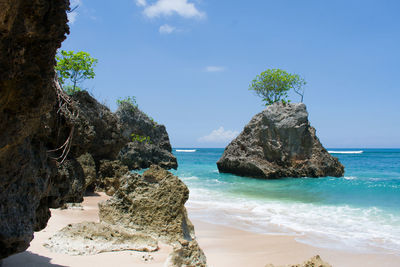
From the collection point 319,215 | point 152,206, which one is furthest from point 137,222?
point 319,215

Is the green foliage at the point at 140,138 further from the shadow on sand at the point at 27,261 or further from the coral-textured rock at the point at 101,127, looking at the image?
the shadow on sand at the point at 27,261

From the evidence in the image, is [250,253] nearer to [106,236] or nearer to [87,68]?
[106,236]

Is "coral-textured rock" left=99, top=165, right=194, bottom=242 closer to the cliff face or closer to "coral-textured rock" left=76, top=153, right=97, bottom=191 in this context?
the cliff face

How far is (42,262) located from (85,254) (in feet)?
1.94

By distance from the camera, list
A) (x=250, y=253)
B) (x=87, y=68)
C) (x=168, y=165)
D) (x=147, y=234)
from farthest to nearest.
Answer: (x=168, y=165)
(x=87, y=68)
(x=250, y=253)
(x=147, y=234)

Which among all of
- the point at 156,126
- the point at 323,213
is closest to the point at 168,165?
the point at 156,126

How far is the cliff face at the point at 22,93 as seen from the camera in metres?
2.14

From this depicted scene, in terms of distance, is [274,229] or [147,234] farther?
[274,229]

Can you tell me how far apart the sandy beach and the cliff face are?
1204mm

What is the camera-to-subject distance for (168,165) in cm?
3222

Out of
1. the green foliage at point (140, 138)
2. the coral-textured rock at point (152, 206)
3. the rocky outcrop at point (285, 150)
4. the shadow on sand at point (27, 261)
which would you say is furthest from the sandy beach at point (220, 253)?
the green foliage at point (140, 138)

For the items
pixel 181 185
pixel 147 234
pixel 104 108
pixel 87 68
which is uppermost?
pixel 87 68

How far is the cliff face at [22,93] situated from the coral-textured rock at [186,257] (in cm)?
156

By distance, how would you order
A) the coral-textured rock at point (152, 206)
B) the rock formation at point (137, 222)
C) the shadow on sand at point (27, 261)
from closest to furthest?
the shadow on sand at point (27, 261), the rock formation at point (137, 222), the coral-textured rock at point (152, 206)
